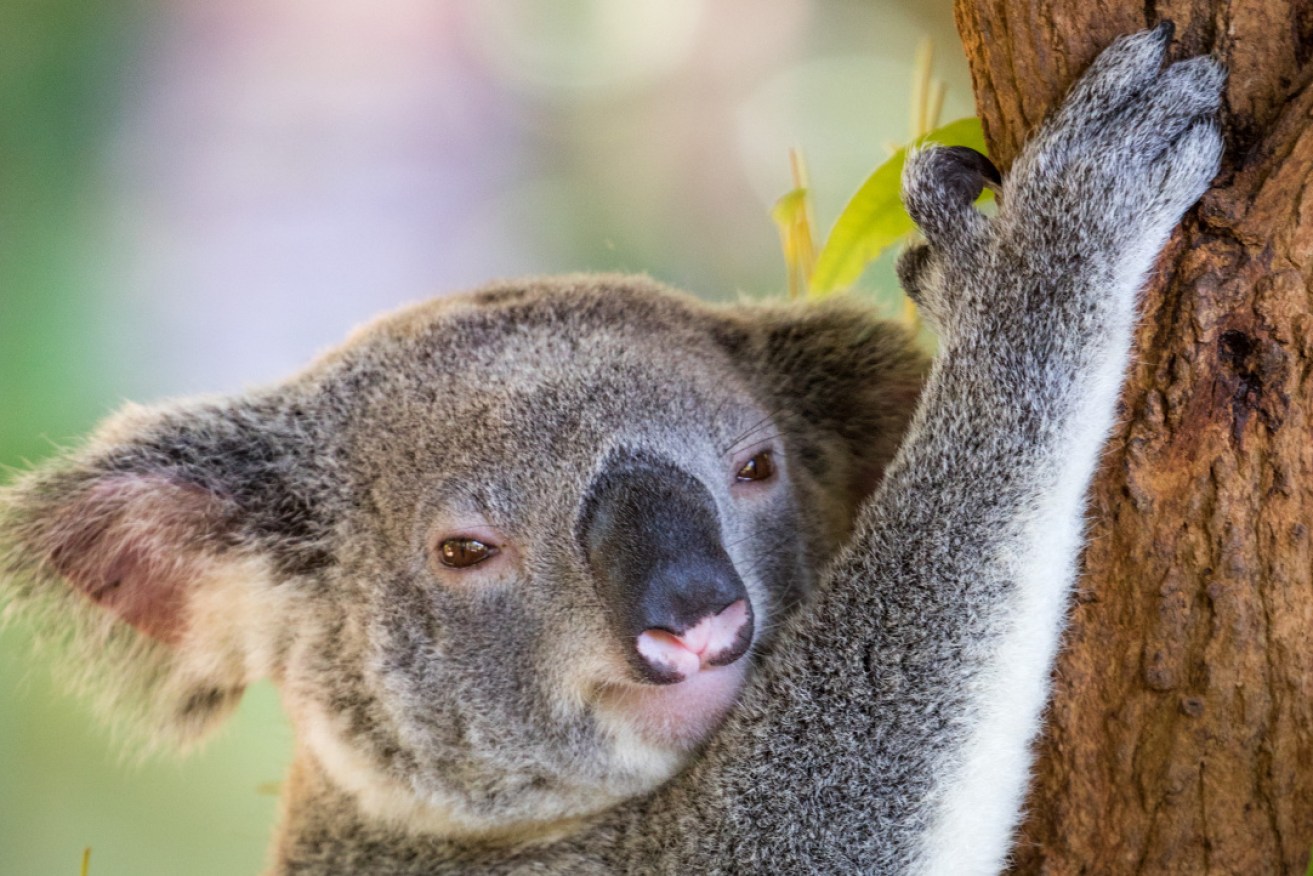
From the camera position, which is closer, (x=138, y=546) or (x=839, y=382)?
(x=138, y=546)

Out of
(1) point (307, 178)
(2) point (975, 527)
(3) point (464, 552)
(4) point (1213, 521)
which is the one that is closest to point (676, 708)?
(3) point (464, 552)

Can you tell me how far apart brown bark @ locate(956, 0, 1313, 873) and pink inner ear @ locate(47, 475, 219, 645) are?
1449mm

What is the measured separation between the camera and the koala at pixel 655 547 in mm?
1777

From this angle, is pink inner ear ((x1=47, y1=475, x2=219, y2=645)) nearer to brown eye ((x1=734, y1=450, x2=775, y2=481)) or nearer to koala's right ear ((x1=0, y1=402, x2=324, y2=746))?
koala's right ear ((x1=0, y1=402, x2=324, y2=746))

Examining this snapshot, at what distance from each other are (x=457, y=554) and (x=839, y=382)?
890 mm

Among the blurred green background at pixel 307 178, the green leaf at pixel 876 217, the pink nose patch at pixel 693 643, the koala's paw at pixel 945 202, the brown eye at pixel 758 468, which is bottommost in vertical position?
the blurred green background at pixel 307 178

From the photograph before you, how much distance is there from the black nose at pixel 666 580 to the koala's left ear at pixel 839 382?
2.02 feet

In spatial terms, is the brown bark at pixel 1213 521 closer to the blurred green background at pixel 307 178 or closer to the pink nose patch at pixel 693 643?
the pink nose patch at pixel 693 643

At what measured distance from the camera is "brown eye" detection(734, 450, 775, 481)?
7.55 ft

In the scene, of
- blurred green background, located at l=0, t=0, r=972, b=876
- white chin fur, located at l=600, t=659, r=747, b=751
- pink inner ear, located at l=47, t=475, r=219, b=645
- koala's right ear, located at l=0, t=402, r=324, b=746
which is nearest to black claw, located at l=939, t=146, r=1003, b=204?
white chin fur, located at l=600, t=659, r=747, b=751

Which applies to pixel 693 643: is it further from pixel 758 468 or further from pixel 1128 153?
pixel 1128 153

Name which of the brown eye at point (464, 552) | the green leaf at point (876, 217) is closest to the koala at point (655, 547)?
the brown eye at point (464, 552)

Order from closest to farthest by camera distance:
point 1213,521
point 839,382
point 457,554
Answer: point 1213,521
point 457,554
point 839,382

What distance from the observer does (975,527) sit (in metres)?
1.80
